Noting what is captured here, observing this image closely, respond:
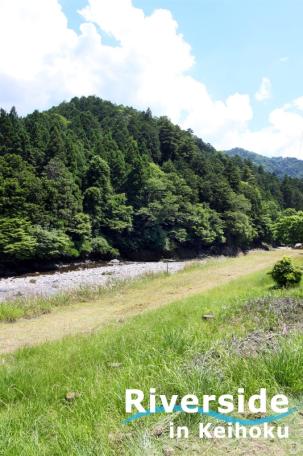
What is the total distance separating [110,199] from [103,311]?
3378 cm

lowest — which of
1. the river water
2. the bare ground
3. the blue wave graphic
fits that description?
the river water

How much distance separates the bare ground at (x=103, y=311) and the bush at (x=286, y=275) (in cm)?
441

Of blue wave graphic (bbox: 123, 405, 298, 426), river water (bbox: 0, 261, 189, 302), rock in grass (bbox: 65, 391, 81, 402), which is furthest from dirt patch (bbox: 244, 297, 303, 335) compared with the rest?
river water (bbox: 0, 261, 189, 302)

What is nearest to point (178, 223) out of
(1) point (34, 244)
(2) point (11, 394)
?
(1) point (34, 244)

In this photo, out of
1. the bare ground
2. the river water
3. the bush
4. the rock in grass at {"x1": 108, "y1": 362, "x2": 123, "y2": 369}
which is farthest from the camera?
the river water

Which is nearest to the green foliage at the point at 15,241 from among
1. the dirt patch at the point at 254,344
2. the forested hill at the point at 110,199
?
the forested hill at the point at 110,199

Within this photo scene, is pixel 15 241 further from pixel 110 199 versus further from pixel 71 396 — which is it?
pixel 71 396

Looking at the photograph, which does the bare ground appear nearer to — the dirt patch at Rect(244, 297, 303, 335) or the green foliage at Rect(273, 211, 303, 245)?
the dirt patch at Rect(244, 297, 303, 335)

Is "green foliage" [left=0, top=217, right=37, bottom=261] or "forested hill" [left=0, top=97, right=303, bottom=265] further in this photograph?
"forested hill" [left=0, top=97, right=303, bottom=265]

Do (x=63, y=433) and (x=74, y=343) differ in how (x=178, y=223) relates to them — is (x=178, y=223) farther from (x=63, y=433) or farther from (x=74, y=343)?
(x=63, y=433)

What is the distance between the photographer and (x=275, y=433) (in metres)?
3.13

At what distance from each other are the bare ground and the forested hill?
17475 mm

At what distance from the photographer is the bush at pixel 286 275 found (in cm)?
1312

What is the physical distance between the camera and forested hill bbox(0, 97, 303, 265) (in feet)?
117
